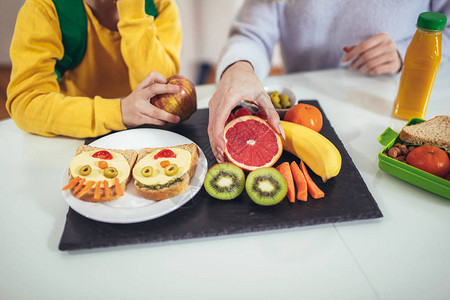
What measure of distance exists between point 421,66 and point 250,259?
2.84ft

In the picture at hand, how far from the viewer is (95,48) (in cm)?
134

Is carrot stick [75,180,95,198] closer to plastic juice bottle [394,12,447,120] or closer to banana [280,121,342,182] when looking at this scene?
banana [280,121,342,182]

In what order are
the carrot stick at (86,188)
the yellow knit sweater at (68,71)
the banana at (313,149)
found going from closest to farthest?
the carrot stick at (86,188)
the banana at (313,149)
the yellow knit sweater at (68,71)

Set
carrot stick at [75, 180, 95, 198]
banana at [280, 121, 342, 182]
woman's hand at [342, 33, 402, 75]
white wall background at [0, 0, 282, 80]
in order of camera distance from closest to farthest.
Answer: carrot stick at [75, 180, 95, 198]
banana at [280, 121, 342, 182]
woman's hand at [342, 33, 402, 75]
white wall background at [0, 0, 282, 80]

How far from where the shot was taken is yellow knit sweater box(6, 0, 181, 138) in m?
1.10

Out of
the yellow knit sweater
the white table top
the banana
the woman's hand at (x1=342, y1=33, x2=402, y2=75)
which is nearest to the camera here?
the white table top

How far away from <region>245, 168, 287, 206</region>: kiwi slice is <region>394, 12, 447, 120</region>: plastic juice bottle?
25.3 inches

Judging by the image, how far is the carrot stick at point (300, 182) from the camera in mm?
897

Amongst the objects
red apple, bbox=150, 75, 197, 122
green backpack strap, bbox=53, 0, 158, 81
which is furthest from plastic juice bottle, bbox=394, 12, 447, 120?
green backpack strap, bbox=53, 0, 158, 81

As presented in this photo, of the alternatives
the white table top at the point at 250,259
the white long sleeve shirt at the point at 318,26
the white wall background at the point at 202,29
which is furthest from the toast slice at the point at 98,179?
the white wall background at the point at 202,29

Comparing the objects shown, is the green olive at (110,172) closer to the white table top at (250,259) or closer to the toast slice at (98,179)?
the toast slice at (98,179)

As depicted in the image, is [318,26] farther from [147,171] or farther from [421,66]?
[147,171]

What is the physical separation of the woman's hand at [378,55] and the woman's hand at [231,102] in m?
0.55

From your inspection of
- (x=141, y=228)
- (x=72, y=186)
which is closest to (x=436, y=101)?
(x=141, y=228)
